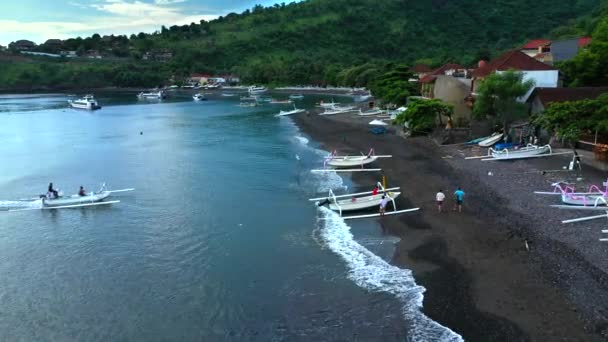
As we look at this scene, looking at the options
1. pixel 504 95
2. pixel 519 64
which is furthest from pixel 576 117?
pixel 519 64

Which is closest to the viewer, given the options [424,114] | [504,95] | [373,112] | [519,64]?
[504,95]

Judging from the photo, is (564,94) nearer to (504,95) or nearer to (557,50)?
(504,95)

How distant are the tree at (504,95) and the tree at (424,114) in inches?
211

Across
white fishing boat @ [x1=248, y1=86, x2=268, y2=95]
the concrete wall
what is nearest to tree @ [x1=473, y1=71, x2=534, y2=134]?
the concrete wall

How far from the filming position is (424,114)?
2205 inches

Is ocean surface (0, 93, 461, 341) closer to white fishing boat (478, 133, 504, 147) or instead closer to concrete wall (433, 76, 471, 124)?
white fishing boat (478, 133, 504, 147)

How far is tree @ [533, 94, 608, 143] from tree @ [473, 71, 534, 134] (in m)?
7.79

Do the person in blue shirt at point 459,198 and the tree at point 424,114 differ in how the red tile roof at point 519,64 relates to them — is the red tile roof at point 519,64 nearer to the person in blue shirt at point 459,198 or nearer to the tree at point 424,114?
the tree at point 424,114

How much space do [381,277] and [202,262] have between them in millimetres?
9651

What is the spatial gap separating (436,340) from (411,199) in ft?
58.0

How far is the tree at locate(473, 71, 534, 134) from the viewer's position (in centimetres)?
4741

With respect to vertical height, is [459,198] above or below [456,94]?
below

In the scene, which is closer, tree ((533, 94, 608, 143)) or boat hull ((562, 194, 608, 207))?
boat hull ((562, 194, 608, 207))

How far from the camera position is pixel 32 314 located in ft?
71.4
